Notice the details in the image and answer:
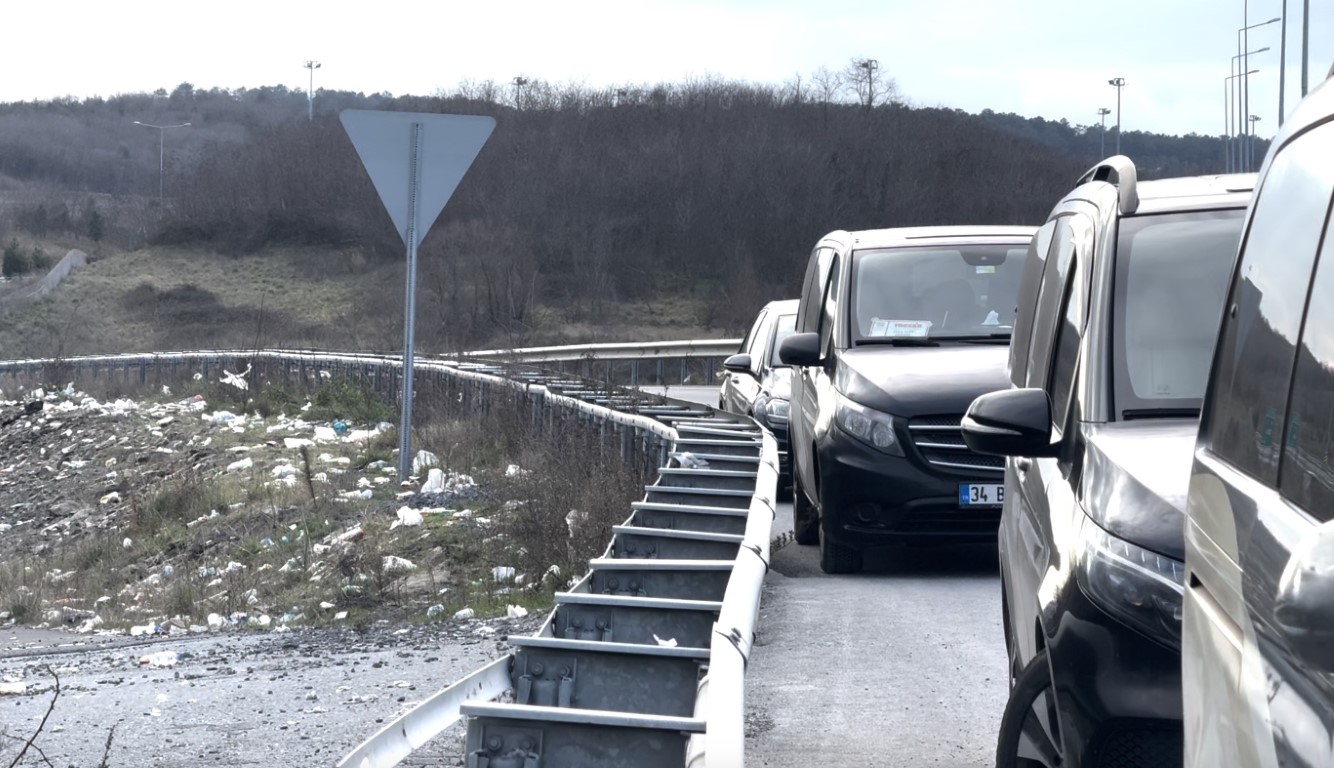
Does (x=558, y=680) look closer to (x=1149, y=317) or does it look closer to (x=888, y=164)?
(x=1149, y=317)

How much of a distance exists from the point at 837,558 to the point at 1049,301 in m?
4.62

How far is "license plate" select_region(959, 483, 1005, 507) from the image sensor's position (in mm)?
9078

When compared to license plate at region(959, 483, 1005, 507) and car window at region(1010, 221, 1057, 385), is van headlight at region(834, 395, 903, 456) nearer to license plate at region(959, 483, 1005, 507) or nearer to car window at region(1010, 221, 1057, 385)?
license plate at region(959, 483, 1005, 507)

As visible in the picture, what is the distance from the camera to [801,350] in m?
9.98

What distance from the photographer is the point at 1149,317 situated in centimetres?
444

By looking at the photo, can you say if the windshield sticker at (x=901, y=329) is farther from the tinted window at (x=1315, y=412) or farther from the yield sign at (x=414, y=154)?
the tinted window at (x=1315, y=412)

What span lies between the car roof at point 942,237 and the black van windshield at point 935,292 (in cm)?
6

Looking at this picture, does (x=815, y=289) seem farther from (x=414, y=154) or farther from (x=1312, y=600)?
(x=1312, y=600)

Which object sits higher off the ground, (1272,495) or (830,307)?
(830,307)

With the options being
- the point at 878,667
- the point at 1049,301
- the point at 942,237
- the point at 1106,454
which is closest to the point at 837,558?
the point at 942,237

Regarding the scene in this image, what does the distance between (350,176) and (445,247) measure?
19.2m

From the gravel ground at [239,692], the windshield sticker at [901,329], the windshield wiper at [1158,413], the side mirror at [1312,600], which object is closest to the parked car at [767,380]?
the windshield sticker at [901,329]

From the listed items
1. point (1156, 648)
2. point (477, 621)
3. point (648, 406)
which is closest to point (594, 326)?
point (648, 406)

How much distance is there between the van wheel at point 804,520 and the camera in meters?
11.0
